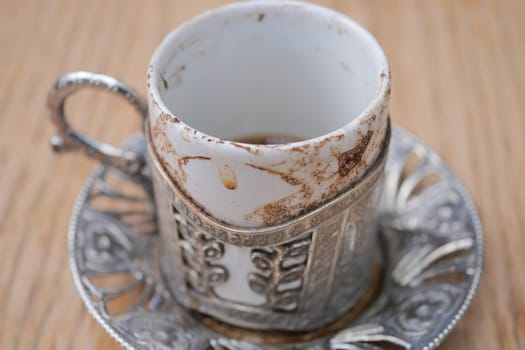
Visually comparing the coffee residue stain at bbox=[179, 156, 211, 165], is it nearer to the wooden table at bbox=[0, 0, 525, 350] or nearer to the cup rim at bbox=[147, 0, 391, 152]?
the cup rim at bbox=[147, 0, 391, 152]

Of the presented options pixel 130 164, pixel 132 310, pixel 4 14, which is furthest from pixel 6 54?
pixel 132 310

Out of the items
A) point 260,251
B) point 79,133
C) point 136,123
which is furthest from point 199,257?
point 136,123

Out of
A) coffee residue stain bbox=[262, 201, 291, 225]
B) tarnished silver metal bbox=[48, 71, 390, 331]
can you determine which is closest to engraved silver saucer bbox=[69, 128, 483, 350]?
tarnished silver metal bbox=[48, 71, 390, 331]

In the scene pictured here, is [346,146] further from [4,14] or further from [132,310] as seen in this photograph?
[4,14]

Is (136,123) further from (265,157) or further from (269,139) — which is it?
(265,157)

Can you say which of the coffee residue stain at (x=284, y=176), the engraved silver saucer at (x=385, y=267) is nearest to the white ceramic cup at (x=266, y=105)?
the coffee residue stain at (x=284, y=176)

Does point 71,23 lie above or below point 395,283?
above

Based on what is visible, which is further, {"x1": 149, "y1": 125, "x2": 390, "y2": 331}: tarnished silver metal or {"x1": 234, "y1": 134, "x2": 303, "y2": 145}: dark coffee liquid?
{"x1": 234, "y1": 134, "x2": 303, "y2": 145}: dark coffee liquid
